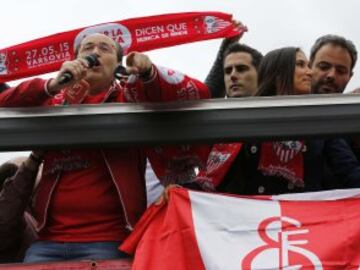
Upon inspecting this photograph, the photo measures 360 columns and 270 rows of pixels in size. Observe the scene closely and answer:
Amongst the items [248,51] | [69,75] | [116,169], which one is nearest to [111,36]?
[248,51]

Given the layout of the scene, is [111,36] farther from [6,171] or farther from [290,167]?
[290,167]

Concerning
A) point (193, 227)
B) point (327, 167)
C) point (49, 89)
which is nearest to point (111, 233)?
point (193, 227)

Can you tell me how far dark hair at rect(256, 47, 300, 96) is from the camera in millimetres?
3713

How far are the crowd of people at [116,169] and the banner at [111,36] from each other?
0.39m

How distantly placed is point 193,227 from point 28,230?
0.87m

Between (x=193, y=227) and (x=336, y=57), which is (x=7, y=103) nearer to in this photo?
(x=193, y=227)

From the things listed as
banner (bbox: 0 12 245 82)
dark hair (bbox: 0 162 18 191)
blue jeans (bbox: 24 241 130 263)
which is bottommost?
blue jeans (bbox: 24 241 130 263)

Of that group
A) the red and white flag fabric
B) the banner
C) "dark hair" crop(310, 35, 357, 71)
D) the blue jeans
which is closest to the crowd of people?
the blue jeans

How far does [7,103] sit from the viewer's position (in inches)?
130

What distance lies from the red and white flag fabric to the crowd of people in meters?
0.15

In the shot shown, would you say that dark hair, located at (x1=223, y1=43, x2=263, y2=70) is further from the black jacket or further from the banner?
the black jacket

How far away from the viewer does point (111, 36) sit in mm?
4090

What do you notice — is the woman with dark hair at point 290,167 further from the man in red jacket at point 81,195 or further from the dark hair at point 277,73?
the man in red jacket at point 81,195

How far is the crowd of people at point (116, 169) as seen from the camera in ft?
10.4
